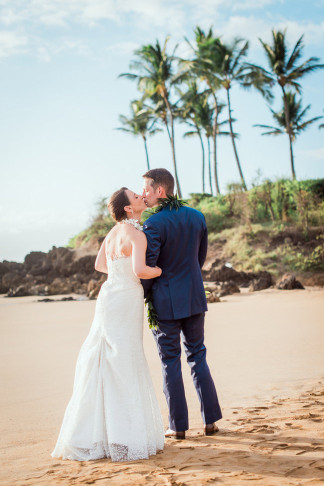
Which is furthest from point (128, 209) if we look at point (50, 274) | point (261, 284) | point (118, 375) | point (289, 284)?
point (50, 274)

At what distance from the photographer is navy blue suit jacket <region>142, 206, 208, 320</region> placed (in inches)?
152

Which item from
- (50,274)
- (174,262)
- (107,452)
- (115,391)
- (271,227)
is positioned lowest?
(107,452)

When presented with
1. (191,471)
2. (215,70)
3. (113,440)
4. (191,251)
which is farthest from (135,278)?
(215,70)

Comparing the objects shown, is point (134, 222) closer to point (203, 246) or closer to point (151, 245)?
point (151, 245)

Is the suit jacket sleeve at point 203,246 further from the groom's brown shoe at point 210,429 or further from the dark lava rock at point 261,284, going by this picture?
the dark lava rock at point 261,284

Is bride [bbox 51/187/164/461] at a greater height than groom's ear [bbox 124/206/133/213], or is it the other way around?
groom's ear [bbox 124/206/133/213]

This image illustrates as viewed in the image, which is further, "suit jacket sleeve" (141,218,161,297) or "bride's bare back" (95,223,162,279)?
"suit jacket sleeve" (141,218,161,297)

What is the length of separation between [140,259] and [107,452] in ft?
4.59

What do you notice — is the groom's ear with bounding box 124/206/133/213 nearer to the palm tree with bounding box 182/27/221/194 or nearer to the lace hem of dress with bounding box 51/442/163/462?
the lace hem of dress with bounding box 51/442/163/462

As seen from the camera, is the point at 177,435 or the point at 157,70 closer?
the point at 177,435

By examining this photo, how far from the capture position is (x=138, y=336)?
3801 mm

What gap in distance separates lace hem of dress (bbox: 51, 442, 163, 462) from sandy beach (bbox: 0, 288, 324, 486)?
69 mm

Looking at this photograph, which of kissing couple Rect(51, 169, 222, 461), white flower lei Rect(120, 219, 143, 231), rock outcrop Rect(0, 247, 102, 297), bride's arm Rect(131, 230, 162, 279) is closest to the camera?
kissing couple Rect(51, 169, 222, 461)

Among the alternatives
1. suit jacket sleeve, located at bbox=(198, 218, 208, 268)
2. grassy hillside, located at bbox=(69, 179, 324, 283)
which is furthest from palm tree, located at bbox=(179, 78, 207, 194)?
suit jacket sleeve, located at bbox=(198, 218, 208, 268)
